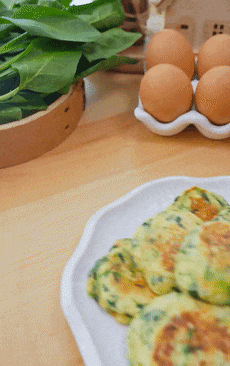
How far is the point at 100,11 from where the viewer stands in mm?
716

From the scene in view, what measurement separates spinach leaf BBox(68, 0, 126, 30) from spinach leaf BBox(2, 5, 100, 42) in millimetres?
67

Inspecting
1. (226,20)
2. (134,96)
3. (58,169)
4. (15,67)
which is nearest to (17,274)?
(58,169)

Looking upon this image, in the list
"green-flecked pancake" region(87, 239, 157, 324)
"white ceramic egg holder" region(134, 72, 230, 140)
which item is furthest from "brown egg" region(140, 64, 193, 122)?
"green-flecked pancake" region(87, 239, 157, 324)

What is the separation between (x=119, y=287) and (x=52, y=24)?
0.50 meters

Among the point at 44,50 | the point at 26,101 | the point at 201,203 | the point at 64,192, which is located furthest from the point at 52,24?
the point at 201,203

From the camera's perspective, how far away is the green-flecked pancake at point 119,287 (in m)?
0.36

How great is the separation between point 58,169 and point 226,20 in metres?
0.52

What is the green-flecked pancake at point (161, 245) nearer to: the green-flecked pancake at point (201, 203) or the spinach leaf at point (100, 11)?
the green-flecked pancake at point (201, 203)

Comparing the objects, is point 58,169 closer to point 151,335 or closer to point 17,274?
point 17,274

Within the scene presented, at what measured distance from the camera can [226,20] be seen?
0.78 m

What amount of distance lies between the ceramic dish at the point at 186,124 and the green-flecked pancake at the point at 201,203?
221 millimetres

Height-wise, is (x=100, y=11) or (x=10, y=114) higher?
(x=100, y=11)

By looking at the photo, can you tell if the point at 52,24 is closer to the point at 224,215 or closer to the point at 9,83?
the point at 9,83

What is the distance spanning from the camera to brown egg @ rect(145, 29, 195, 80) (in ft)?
2.32
